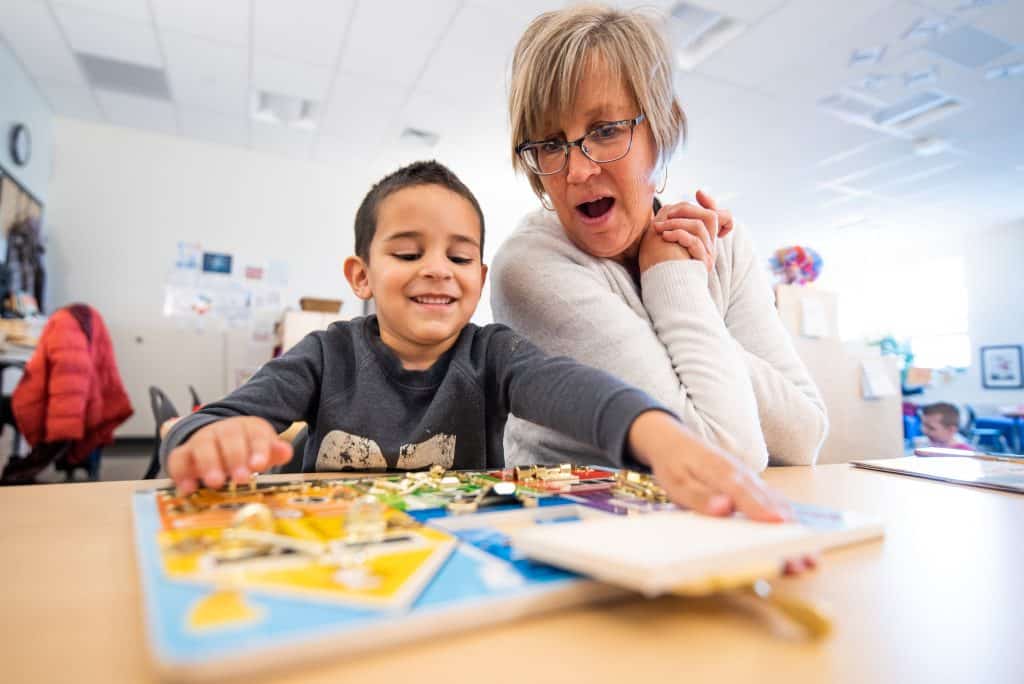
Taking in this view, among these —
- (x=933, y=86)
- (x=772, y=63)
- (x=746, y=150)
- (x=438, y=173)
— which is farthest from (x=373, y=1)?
(x=933, y=86)

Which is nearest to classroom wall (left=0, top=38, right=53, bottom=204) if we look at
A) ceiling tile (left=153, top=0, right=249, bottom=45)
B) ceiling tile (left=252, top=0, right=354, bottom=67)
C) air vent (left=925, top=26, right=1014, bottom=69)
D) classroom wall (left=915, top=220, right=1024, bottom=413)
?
ceiling tile (left=153, top=0, right=249, bottom=45)

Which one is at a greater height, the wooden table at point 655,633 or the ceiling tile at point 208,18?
the ceiling tile at point 208,18

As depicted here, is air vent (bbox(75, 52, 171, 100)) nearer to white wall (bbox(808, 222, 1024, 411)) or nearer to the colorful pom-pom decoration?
the colorful pom-pom decoration

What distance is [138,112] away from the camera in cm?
401

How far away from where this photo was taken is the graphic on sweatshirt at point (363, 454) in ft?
2.41

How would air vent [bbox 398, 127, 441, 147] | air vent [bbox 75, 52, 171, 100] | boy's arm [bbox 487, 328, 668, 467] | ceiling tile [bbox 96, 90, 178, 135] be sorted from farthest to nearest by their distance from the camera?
1. air vent [bbox 398, 127, 441, 147]
2. ceiling tile [bbox 96, 90, 178, 135]
3. air vent [bbox 75, 52, 171, 100]
4. boy's arm [bbox 487, 328, 668, 467]

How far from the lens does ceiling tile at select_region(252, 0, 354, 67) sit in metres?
2.73

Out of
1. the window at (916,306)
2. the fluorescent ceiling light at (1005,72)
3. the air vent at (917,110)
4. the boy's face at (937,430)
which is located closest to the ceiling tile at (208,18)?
the air vent at (917,110)

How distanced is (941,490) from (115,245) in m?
5.10

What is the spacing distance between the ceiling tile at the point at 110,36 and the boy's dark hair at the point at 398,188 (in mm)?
2927

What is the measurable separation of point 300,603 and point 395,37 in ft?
10.7

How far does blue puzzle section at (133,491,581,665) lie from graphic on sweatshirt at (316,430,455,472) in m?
0.44

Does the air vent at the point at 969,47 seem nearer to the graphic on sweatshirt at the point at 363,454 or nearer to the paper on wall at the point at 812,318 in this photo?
the paper on wall at the point at 812,318

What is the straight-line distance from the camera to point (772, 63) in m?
3.12
